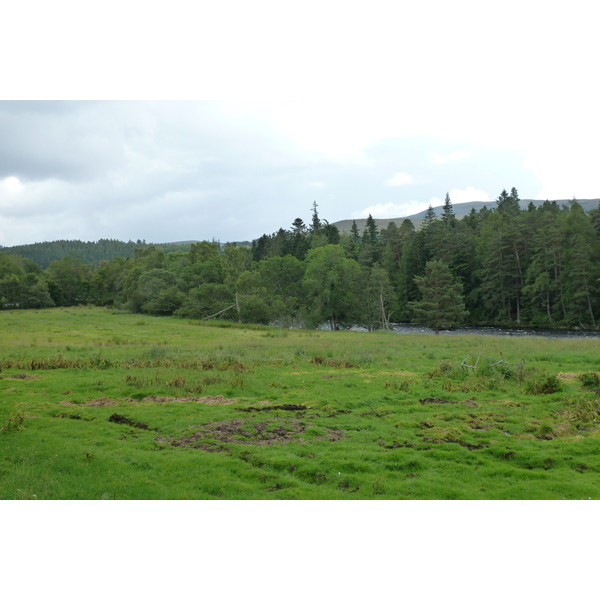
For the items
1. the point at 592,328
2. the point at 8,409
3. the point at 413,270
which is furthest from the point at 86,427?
the point at 413,270

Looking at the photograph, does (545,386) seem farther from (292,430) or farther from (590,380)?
(292,430)

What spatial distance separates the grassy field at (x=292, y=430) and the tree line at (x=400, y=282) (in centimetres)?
3944

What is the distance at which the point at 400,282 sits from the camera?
8975cm

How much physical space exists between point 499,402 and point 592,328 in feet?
180

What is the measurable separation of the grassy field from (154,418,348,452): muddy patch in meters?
0.06

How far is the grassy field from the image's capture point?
25.8 ft

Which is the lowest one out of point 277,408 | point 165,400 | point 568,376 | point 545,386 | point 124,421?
point 568,376

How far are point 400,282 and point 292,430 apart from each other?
81573 millimetres

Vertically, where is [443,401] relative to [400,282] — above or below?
below

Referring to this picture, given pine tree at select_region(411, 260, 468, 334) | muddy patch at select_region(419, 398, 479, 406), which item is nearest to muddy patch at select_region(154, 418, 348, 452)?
muddy patch at select_region(419, 398, 479, 406)

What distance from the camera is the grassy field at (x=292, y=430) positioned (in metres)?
7.86

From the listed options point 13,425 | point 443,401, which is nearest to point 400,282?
point 443,401

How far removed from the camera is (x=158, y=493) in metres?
7.47
